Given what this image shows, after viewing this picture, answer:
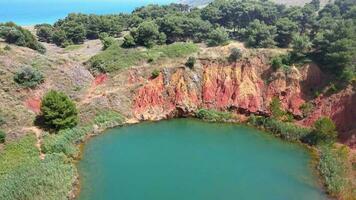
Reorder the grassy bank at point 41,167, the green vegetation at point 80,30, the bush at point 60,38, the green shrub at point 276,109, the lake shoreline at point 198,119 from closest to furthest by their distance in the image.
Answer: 1. the grassy bank at point 41,167
2. the lake shoreline at point 198,119
3. the green shrub at point 276,109
4. the bush at point 60,38
5. the green vegetation at point 80,30

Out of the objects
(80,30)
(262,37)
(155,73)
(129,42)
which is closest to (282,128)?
(155,73)

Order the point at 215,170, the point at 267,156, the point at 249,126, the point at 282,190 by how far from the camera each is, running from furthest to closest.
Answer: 1. the point at 249,126
2. the point at 267,156
3. the point at 215,170
4. the point at 282,190

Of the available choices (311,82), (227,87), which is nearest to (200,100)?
(227,87)

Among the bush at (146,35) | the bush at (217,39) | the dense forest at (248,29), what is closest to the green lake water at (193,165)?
the dense forest at (248,29)

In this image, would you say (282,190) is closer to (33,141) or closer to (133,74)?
(33,141)

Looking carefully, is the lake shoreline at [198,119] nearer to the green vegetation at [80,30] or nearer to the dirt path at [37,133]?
the dirt path at [37,133]

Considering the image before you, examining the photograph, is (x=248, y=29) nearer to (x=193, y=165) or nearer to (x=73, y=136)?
(x=193, y=165)
